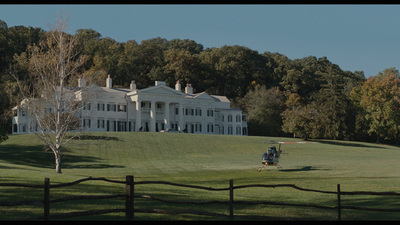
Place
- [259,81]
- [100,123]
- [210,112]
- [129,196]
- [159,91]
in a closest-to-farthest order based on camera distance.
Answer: [129,196] → [100,123] → [159,91] → [210,112] → [259,81]

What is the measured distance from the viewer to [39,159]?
144 feet

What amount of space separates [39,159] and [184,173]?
647 inches

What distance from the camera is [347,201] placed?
18.9 meters

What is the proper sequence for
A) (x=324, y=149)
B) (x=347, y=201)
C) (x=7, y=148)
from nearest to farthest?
1. (x=347, y=201)
2. (x=7, y=148)
3. (x=324, y=149)

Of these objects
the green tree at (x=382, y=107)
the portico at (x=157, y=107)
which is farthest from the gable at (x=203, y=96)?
the green tree at (x=382, y=107)

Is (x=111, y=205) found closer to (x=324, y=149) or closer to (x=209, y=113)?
(x=324, y=149)

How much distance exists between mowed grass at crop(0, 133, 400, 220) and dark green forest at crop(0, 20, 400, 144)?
1860cm

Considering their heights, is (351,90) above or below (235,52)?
below

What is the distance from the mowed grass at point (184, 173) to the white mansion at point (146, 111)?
10.8 metres

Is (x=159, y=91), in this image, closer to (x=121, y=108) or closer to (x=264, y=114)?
(x=121, y=108)

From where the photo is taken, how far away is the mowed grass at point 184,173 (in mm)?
16188

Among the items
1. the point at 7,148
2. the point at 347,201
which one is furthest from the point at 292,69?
the point at 347,201

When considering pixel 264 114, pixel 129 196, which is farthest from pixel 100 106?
pixel 129 196
